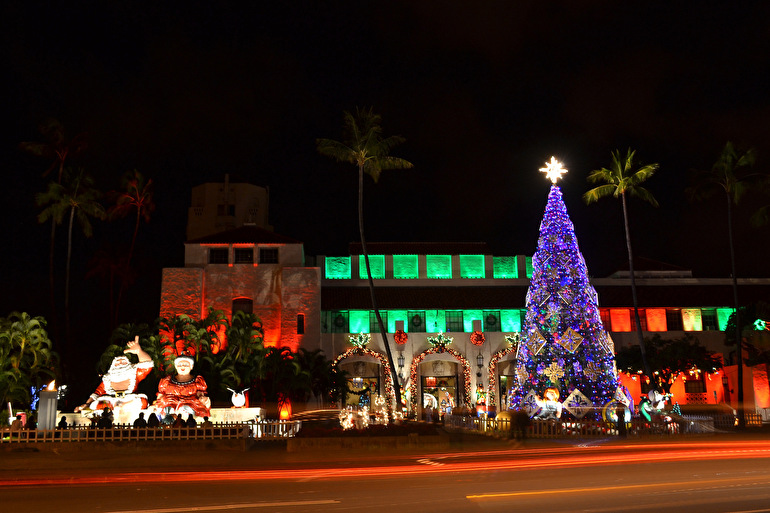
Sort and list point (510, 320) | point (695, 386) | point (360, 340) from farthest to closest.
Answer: point (510, 320) < point (695, 386) < point (360, 340)

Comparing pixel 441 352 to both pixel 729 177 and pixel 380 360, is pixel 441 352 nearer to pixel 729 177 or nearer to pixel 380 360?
pixel 380 360

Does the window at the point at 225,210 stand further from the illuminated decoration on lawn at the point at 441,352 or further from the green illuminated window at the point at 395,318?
the illuminated decoration on lawn at the point at 441,352

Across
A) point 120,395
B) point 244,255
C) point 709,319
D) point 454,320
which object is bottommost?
point 120,395

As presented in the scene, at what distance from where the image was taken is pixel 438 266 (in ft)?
166

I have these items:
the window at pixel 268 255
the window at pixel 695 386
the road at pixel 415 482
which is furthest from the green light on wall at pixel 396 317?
the road at pixel 415 482

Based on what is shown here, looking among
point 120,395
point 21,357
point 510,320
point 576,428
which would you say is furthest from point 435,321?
point 120,395

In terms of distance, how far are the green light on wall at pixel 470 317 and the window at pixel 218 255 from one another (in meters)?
17.2

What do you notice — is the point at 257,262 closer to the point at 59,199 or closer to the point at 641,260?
the point at 59,199

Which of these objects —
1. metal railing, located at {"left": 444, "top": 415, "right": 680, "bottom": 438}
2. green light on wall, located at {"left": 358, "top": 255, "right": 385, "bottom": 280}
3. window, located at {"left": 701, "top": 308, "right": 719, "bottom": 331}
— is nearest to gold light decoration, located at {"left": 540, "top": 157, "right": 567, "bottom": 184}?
metal railing, located at {"left": 444, "top": 415, "right": 680, "bottom": 438}

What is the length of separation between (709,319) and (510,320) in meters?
14.3

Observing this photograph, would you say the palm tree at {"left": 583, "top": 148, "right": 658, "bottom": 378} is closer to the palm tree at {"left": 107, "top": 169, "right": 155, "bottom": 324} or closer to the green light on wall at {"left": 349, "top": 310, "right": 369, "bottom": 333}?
the green light on wall at {"left": 349, "top": 310, "right": 369, "bottom": 333}

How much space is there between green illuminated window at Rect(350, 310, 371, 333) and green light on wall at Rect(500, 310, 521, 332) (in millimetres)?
9493

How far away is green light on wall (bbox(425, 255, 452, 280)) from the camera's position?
1984 inches

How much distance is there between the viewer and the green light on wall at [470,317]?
4762 centimetres
